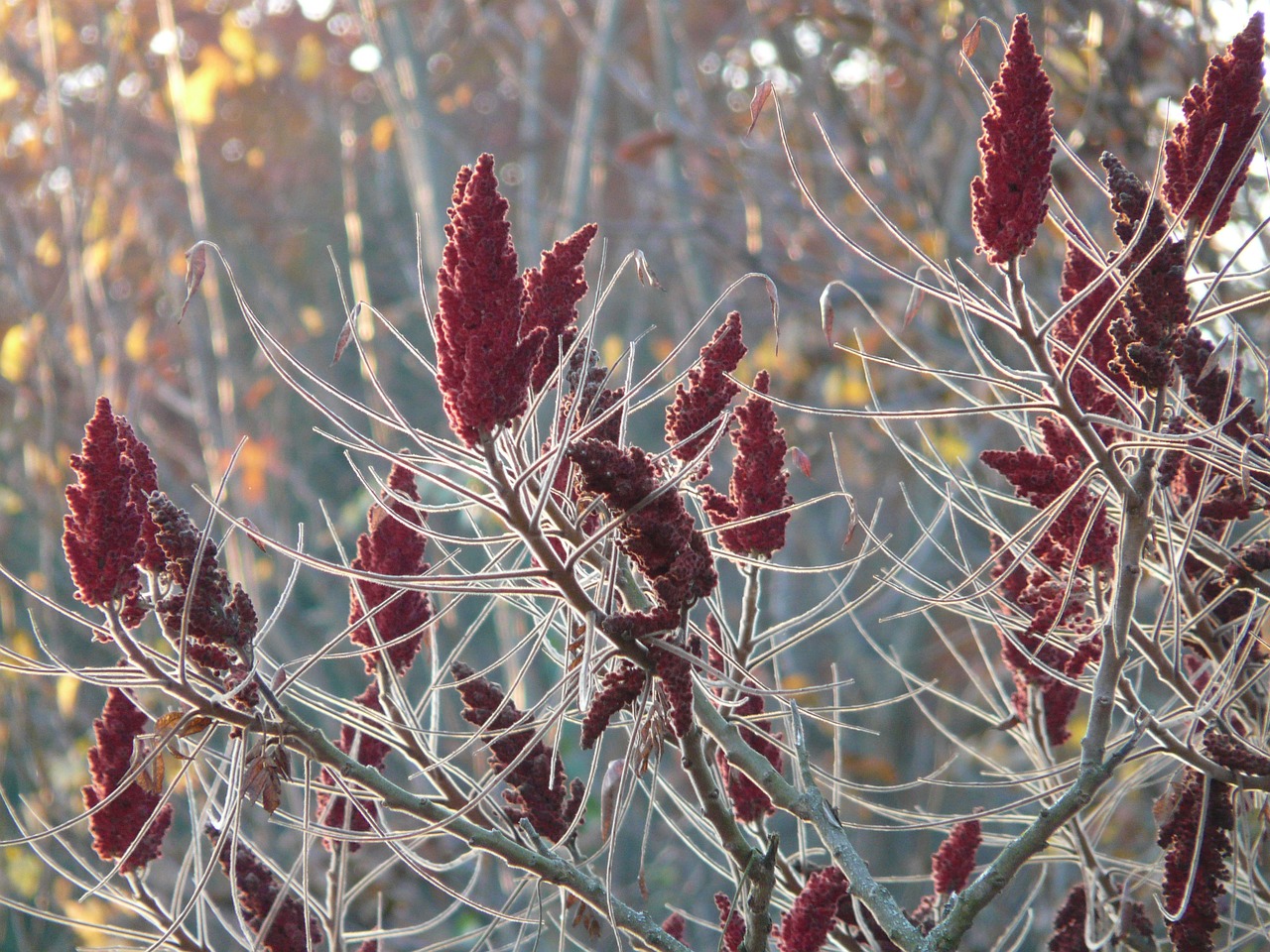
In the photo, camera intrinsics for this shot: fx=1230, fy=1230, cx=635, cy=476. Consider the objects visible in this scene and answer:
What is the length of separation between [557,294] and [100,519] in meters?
0.36

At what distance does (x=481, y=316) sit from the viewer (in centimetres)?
71

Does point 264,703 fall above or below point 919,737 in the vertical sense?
above

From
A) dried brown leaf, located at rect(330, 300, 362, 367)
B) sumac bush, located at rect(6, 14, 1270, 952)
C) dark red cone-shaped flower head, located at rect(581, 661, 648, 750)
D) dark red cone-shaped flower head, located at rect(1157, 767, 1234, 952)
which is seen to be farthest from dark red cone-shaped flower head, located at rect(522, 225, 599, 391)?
dark red cone-shaped flower head, located at rect(1157, 767, 1234, 952)

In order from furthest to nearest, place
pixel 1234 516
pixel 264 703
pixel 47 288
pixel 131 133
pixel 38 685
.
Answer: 1. pixel 131 133
2. pixel 47 288
3. pixel 38 685
4. pixel 1234 516
5. pixel 264 703

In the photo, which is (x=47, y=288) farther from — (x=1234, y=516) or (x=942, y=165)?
(x=1234, y=516)

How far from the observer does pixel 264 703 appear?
82cm

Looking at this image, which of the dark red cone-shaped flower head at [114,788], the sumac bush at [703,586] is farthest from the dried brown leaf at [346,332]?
the dark red cone-shaped flower head at [114,788]

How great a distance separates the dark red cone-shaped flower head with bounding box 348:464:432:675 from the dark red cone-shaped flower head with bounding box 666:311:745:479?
0.72 ft

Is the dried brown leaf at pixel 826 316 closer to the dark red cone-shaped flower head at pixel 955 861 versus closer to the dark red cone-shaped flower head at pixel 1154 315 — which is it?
the dark red cone-shaped flower head at pixel 1154 315

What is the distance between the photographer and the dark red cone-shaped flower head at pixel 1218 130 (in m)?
0.80

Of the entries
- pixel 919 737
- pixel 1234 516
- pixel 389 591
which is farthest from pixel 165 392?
pixel 1234 516

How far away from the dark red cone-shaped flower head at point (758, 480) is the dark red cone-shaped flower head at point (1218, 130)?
0.32 meters

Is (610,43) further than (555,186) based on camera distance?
No

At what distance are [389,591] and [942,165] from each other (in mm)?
4522
